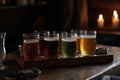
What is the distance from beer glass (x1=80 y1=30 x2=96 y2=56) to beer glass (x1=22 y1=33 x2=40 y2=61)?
0.27 meters

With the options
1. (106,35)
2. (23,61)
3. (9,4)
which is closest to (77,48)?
(23,61)

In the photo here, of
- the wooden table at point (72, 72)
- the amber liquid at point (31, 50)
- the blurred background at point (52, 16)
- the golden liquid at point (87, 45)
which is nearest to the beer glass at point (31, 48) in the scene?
the amber liquid at point (31, 50)

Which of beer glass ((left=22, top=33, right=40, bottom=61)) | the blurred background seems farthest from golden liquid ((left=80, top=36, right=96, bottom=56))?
the blurred background

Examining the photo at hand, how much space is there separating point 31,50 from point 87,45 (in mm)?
329

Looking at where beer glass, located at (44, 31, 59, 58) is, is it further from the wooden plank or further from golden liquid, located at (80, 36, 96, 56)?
golden liquid, located at (80, 36, 96, 56)

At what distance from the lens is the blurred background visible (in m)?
3.62

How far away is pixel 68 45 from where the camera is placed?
5.43ft

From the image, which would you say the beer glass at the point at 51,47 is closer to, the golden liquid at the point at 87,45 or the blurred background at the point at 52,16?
the golden liquid at the point at 87,45

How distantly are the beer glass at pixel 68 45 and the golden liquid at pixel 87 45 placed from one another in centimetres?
7

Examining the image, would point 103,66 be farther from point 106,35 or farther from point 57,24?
point 57,24

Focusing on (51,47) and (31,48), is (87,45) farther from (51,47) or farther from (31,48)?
(31,48)

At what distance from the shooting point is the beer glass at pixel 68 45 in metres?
1.66

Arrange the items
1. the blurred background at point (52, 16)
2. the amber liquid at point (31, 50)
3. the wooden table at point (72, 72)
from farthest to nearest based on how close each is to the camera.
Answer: the blurred background at point (52, 16)
the amber liquid at point (31, 50)
the wooden table at point (72, 72)

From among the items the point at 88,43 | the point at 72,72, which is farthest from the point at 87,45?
the point at 72,72
